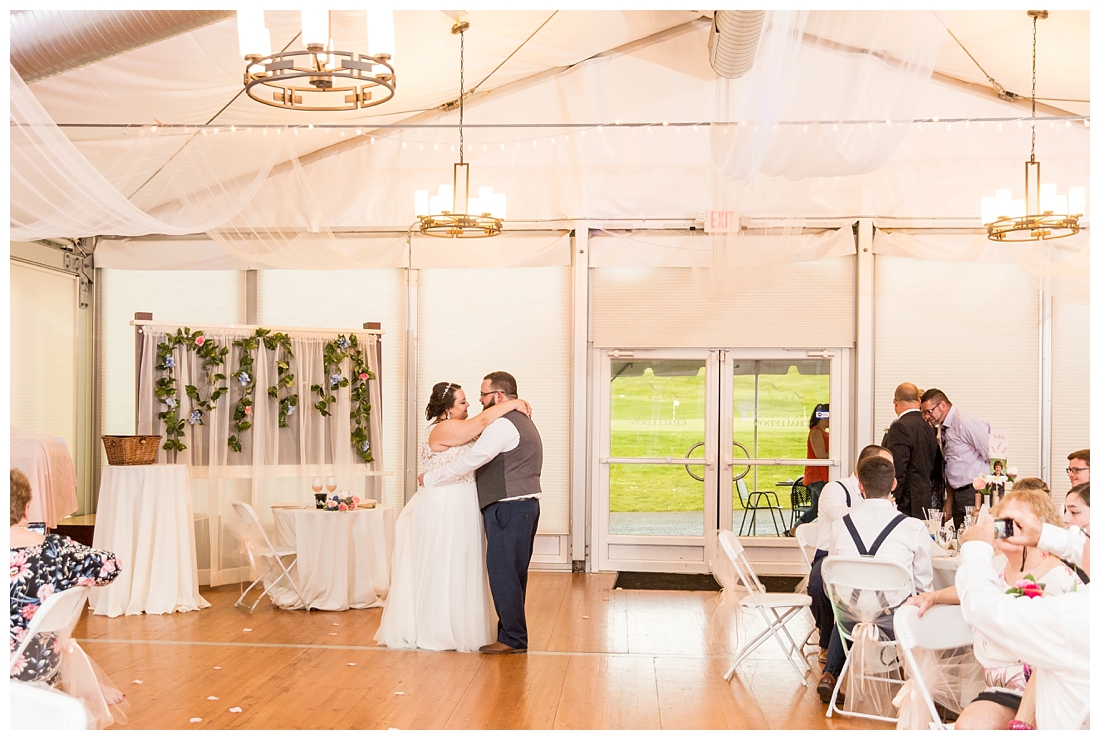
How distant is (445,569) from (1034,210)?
4066 millimetres

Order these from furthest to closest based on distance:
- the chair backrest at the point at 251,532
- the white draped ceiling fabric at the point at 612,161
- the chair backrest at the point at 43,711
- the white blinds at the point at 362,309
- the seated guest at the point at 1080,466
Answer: the white blinds at the point at 362,309 < the chair backrest at the point at 251,532 < the seated guest at the point at 1080,466 < the white draped ceiling fabric at the point at 612,161 < the chair backrest at the point at 43,711

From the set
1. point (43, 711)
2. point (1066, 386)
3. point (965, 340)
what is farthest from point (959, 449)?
point (43, 711)

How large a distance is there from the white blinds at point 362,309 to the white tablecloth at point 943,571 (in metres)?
5.42

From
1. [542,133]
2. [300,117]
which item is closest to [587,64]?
[542,133]

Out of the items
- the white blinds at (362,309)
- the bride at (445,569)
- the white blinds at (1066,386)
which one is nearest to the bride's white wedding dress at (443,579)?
the bride at (445,569)

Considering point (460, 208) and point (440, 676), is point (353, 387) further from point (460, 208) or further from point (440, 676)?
point (440, 676)

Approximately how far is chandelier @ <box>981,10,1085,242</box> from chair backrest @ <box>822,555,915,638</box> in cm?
258

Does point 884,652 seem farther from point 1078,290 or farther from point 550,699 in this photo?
point 1078,290

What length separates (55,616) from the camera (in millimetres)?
3643

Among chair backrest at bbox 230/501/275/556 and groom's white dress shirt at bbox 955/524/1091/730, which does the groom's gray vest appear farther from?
groom's white dress shirt at bbox 955/524/1091/730

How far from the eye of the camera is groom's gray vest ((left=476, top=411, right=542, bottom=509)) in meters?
6.07

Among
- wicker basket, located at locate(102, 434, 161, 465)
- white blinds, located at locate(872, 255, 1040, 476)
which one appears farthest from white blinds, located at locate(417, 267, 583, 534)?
white blinds, located at locate(872, 255, 1040, 476)

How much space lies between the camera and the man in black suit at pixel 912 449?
739 cm

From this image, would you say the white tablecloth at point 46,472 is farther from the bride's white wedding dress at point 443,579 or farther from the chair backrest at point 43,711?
the chair backrest at point 43,711
